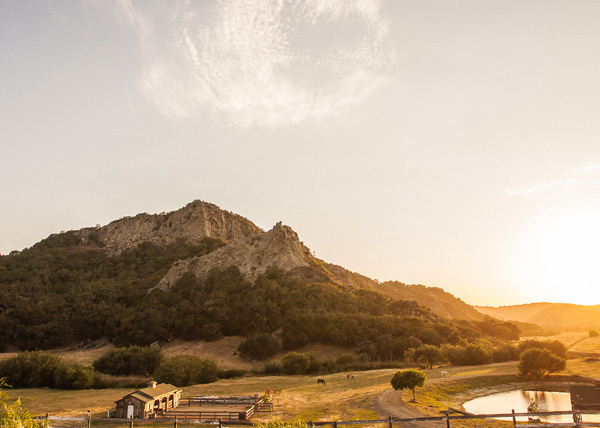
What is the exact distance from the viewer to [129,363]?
5825 centimetres

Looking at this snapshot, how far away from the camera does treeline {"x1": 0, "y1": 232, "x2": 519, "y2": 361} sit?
249 ft

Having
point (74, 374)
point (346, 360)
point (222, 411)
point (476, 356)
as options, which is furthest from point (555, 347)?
point (74, 374)

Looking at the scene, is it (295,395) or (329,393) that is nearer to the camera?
(295,395)

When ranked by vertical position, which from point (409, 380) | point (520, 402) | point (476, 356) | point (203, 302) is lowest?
point (476, 356)

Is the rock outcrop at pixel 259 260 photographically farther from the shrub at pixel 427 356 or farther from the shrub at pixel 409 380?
the shrub at pixel 409 380

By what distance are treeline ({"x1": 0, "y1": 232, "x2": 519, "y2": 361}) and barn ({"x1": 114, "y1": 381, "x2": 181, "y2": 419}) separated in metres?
44.4

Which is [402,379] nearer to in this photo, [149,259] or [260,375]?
[260,375]

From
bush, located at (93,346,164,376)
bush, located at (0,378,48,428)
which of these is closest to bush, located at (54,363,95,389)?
bush, located at (93,346,164,376)

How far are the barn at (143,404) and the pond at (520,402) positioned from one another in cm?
2516

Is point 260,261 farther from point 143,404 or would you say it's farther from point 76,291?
point 143,404

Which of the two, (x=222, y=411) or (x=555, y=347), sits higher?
(x=222, y=411)

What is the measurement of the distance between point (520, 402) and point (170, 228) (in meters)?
135

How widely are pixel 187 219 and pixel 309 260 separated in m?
58.2

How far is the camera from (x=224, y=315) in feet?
288
